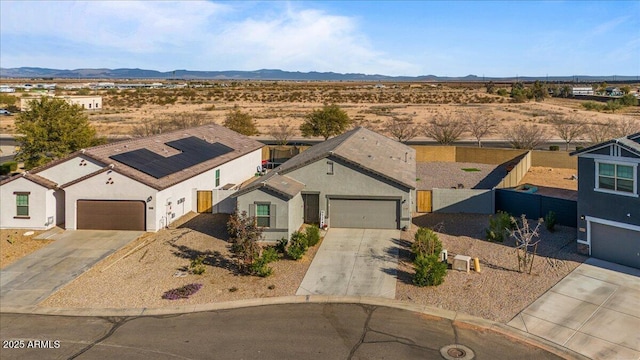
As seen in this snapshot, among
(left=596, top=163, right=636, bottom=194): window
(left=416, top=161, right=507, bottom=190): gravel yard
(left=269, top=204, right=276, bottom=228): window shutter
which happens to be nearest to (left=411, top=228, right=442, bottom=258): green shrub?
(left=269, top=204, right=276, bottom=228): window shutter

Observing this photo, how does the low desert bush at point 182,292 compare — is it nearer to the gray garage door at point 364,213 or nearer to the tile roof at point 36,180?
the gray garage door at point 364,213

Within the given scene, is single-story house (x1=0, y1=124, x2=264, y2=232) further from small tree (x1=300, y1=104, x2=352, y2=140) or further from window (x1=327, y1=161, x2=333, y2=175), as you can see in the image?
small tree (x1=300, y1=104, x2=352, y2=140)

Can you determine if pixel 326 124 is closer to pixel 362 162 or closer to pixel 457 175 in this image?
pixel 457 175

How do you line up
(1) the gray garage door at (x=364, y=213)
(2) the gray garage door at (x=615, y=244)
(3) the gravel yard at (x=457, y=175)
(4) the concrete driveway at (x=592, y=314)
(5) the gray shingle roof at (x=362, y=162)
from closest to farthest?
(4) the concrete driveway at (x=592, y=314), (2) the gray garage door at (x=615, y=244), (5) the gray shingle roof at (x=362, y=162), (1) the gray garage door at (x=364, y=213), (3) the gravel yard at (x=457, y=175)

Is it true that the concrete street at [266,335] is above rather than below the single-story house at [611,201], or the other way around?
below

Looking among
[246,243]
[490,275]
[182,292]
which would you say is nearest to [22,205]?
[182,292]

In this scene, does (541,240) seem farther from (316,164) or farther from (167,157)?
(167,157)

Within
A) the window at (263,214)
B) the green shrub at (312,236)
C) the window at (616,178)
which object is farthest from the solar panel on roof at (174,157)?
the window at (616,178)
